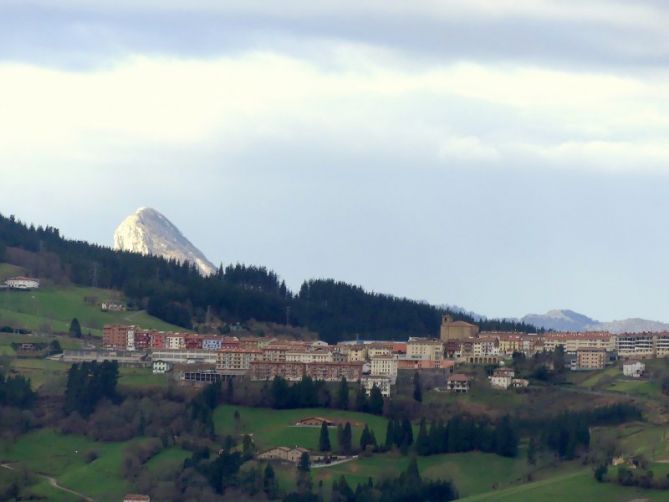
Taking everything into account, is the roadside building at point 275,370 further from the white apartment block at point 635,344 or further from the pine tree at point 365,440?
the white apartment block at point 635,344

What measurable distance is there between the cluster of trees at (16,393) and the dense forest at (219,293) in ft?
110

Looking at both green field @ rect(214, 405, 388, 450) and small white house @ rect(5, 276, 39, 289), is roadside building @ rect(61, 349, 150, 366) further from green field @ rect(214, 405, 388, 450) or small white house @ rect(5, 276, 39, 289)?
small white house @ rect(5, 276, 39, 289)

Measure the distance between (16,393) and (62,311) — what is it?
94.8ft

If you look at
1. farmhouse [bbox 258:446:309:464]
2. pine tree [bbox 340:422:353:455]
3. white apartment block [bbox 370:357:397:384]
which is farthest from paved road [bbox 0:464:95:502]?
white apartment block [bbox 370:357:397:384]

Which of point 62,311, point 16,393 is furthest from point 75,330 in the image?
point 16,393

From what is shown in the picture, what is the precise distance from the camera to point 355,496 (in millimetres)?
93562

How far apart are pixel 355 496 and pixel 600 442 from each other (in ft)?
44.2

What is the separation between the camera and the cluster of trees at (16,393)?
362 feet

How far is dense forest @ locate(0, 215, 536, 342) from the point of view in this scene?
489 ft

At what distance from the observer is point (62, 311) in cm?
13950

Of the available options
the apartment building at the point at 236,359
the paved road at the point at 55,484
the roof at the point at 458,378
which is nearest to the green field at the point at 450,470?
the paved road at the point at 55,484

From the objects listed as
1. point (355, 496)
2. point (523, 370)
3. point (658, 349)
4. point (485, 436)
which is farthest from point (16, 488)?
point (658, 349)

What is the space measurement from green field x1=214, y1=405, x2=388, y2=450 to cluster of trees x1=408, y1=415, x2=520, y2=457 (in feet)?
9.28

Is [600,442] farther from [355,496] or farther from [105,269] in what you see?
[105,269]
